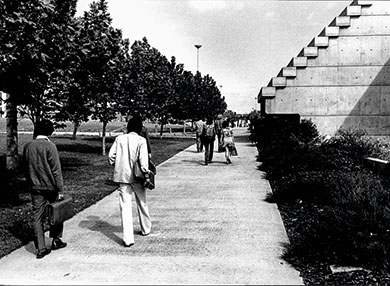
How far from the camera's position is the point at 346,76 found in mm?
16922

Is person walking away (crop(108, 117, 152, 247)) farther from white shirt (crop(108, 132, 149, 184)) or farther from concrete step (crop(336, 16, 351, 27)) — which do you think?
concrete step (crop(336, 16, 351, 27))

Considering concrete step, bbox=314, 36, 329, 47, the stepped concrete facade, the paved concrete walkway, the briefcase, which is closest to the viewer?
the paved concrete walkway

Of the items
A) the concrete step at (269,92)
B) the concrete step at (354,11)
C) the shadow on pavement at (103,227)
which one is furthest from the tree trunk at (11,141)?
the concrete step at (354,11)

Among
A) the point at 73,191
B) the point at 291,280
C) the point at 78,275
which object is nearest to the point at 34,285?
the point at 78,275

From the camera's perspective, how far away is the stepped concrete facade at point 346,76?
54.8 feet

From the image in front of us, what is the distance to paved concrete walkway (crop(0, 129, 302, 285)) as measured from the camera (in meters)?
5.29

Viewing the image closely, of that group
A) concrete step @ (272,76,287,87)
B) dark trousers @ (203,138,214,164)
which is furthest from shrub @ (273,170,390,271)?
concrete step @ (272,76,287,87)

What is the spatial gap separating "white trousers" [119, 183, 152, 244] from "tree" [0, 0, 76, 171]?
3209mm

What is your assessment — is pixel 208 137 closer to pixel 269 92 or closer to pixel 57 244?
pixel 269 92

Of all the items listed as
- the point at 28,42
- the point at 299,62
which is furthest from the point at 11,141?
the point at 299,62

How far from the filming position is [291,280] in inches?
202

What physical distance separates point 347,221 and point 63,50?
22.0ft

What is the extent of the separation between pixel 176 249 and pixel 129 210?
864mm

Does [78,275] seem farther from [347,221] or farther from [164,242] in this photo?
[347,221]
